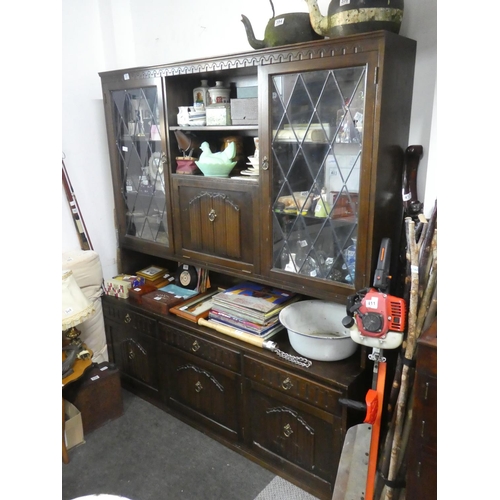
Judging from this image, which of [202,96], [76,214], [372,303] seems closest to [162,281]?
[76,214]

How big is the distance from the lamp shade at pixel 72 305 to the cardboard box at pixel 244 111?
1.14m

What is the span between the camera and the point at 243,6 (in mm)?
2088

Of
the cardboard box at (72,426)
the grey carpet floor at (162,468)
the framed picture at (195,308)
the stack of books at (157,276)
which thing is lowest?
the grey carpet floor at (162,468)

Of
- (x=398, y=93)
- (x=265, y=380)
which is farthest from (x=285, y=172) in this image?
(x=265, y=380)

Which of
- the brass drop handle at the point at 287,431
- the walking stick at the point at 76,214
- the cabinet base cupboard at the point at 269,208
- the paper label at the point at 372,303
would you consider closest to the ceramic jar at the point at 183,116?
the cabinet base cupboard at the point at 269,208

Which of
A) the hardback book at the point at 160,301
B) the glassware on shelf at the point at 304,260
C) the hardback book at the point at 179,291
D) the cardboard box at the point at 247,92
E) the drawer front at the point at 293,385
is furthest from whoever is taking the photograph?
the hardback book at the point at 179,291

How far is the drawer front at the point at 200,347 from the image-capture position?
2008 millimetres

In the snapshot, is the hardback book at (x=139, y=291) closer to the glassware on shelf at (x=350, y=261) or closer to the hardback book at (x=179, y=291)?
the hardback book at (x=179, y=291)

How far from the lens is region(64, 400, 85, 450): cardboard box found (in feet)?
7.01

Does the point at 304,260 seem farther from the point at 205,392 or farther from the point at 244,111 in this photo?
the point at 205,392

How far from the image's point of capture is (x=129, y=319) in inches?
97.3

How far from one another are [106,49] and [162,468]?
240cm
